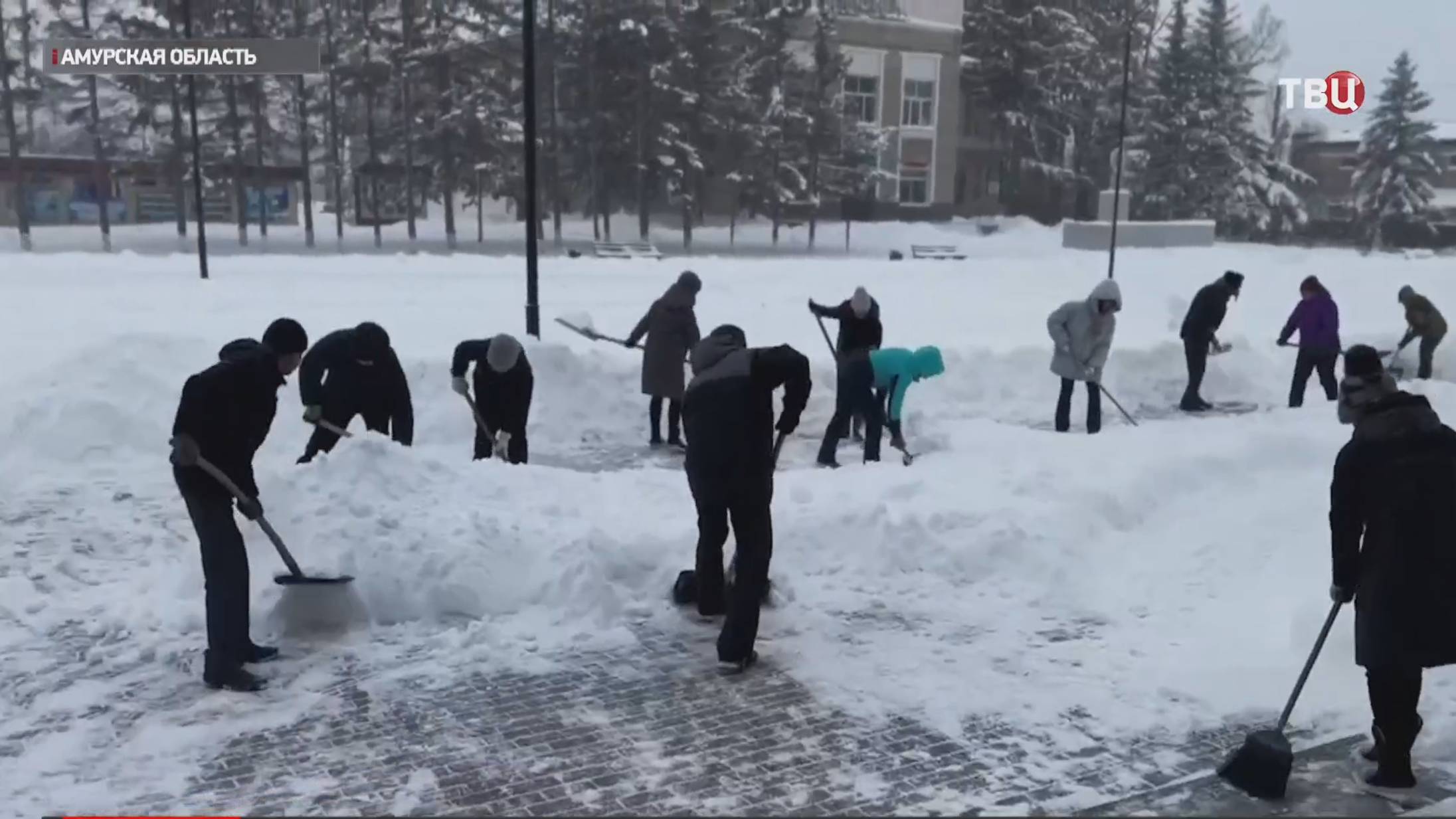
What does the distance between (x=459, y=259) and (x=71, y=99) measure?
3495cm

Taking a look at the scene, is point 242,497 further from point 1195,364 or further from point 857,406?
point 1195,364

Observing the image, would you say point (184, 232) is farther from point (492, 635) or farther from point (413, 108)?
point (492, 635)

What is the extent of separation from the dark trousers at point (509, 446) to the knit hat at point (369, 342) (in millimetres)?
1060

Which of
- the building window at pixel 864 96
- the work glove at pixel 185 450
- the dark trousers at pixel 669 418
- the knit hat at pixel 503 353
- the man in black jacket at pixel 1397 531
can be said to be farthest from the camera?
the building window at pixel 864 96

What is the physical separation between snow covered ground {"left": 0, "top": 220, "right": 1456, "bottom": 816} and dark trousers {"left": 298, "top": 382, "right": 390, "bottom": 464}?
0.44m

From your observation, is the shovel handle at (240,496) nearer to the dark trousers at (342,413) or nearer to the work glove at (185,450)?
the work glove at (185,450)

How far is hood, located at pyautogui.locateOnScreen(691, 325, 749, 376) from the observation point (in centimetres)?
536

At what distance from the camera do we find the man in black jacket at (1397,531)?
13.0 ft

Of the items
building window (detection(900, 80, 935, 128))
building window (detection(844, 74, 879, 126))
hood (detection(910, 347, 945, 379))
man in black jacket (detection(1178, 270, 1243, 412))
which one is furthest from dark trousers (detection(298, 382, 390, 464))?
building window (detection(900, 80, 935, 128))

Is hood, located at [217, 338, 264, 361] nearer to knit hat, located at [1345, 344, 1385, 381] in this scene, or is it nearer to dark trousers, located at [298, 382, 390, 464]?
dark trousers, located at [298, 382, 390, 464]

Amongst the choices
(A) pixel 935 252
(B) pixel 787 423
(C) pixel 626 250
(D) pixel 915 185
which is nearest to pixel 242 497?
(B) pixel 787 423

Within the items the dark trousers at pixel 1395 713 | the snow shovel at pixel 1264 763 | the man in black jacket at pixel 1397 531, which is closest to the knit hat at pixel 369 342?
the snow shovel at pixel 1264 763

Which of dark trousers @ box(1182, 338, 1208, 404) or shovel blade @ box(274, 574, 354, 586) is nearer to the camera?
shovel blade @ box(274, 574, 354, 586)

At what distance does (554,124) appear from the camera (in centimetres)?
3828
